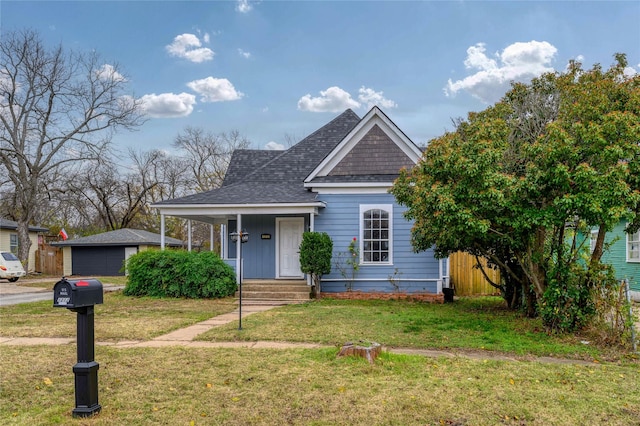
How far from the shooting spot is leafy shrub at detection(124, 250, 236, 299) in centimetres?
1390

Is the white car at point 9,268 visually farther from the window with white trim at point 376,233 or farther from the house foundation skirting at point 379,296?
the window with white trim at point 376,233

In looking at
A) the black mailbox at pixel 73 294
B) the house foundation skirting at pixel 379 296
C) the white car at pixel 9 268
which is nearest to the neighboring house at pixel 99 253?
the white car at pixel 9 268

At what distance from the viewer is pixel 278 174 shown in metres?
17.2

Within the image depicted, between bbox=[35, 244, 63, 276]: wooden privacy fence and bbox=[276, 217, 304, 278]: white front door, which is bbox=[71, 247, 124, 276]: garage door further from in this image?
bbox=[276, 217, 304, 278]: white front door

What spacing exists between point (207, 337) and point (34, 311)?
625 cm

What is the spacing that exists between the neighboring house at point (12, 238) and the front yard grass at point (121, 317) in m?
18.3

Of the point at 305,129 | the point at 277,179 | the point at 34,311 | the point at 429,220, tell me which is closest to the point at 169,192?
the point at 305,129

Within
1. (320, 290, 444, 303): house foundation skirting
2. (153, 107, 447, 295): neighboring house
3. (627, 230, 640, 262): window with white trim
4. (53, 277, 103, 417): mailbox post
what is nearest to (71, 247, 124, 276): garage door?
(153, 107, 447, 295): neighboring house

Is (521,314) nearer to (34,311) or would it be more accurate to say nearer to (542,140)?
(542,140)

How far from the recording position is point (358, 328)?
857 cm

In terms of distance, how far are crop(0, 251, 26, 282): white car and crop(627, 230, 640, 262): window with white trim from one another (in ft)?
83.7

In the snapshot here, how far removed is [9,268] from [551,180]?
24.2 m

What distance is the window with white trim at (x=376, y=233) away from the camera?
14.8m

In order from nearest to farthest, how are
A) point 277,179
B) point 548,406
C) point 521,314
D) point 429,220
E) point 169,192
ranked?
point 548,406
point 429,220
point 521,314
point 277,179
point 169,192
